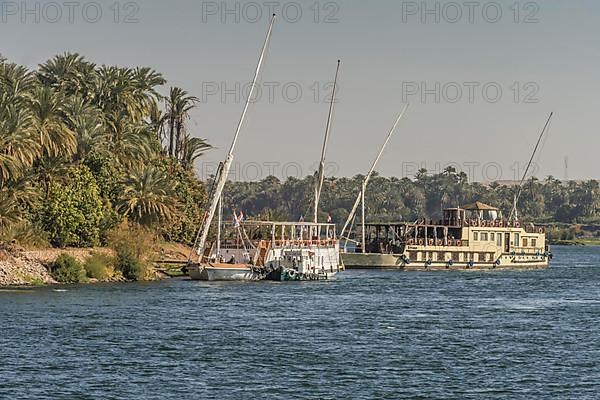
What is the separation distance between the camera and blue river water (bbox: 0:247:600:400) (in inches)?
1773

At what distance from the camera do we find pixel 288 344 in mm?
57125

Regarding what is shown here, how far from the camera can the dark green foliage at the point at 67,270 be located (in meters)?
86.6

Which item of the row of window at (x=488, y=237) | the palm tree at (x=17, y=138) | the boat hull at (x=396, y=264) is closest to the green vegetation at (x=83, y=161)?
the palm tree at (x=17, y=138)

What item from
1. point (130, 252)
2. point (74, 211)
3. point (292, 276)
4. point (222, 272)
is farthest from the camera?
point (292, 276)

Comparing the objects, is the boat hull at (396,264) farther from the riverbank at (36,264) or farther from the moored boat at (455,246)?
the riverbank at (36,264)

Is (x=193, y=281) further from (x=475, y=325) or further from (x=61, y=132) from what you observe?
(x=475, y=325)

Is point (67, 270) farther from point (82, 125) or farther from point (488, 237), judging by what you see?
point (488, 237)

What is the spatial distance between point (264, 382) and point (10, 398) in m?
9.54

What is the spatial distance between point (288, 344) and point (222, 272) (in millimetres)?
39079

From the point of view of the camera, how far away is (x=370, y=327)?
215 ft

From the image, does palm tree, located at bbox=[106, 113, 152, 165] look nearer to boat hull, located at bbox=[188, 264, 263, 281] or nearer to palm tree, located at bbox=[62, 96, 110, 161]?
palm tree, located at bbox=[62, 96, 110, 161]

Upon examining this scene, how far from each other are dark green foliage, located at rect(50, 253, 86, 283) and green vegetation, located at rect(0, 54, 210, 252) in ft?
9.32

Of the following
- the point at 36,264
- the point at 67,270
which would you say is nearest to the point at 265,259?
the point at 67,270

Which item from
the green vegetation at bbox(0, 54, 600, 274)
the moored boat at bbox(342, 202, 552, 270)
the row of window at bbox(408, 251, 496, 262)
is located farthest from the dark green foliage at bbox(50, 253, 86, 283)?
the row of window at bbox(408, 251, 496, 262)
